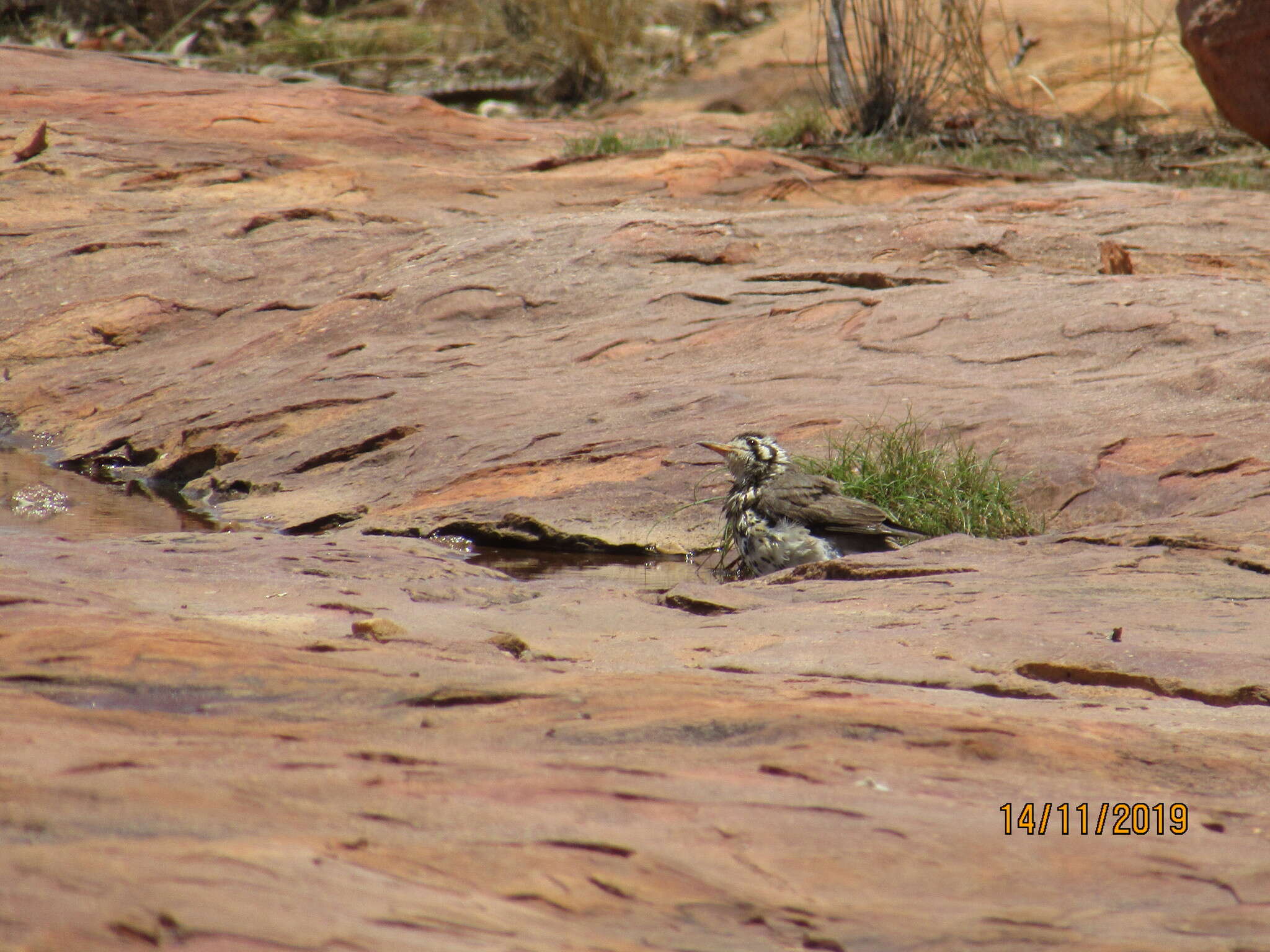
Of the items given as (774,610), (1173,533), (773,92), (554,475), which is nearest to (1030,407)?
(1173,533)

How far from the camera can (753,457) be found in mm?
6199

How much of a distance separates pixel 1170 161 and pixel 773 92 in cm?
519

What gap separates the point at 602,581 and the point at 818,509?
103cm

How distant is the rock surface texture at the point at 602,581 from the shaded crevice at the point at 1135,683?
0.01 metres

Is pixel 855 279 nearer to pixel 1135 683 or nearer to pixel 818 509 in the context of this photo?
pixel 818 509

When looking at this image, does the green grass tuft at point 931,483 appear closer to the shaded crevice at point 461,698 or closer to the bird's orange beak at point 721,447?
the bird's orange beak at point 721,447

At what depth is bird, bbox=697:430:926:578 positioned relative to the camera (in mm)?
5918

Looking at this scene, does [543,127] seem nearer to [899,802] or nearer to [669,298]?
[669,298]

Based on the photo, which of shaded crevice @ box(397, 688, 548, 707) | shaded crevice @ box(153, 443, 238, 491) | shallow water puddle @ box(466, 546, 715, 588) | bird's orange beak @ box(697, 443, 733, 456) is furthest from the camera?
shaded crevice @ box(153, 443, 238, 491)

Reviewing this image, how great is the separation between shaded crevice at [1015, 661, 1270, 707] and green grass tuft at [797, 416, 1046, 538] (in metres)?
2.19

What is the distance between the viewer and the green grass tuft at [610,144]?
1260 cm

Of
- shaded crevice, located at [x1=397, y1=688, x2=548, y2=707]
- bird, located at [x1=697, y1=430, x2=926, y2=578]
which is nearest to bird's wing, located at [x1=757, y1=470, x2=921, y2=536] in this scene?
bird, located at [x1=697, y1=430, x2=926, y2=578]

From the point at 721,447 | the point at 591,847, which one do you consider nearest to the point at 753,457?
the point at 721,447

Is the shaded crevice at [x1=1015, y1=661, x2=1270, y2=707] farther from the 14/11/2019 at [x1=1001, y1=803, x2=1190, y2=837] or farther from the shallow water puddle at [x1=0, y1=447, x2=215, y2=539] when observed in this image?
the shallow water puddle at [x1=0, y1=447, x2=215, y2=539]
